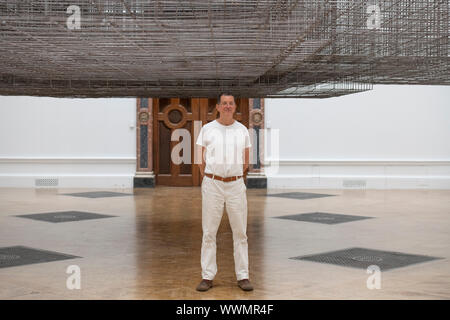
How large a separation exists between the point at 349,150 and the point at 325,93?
6.90m

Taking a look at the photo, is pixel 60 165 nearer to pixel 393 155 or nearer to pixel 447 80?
pixel 393 155

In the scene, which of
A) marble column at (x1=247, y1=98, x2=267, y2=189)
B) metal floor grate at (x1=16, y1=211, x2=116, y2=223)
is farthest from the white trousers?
marble column at (x1=247, y1=98, x2=267, y2=189)

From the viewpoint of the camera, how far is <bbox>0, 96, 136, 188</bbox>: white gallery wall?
1559 cm

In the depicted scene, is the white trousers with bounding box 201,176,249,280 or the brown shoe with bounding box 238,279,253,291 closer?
the white trousers with bounding box 201,176,249,280

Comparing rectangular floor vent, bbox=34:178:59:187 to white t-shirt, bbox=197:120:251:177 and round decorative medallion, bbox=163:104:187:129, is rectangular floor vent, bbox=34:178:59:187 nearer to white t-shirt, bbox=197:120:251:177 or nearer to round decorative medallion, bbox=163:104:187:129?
round decorative medallion, bbox=163:104:187:129

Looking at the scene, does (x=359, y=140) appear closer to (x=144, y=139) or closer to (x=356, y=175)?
(x=356, y=175)

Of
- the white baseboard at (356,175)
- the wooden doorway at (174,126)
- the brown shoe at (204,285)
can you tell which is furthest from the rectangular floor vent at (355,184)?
the brown shoe at (204,285)

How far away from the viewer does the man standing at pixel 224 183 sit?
473 centimetres

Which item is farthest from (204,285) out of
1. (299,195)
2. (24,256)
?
(299,195)

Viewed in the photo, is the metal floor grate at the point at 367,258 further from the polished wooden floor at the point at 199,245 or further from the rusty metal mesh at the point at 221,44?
the rusty metal mesh at the point at 221,44

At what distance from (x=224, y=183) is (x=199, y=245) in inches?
96.4

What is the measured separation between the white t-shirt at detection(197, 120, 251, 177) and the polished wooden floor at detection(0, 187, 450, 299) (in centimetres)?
93

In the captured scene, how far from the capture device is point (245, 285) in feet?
15.9

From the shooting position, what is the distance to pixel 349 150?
15.7 m
